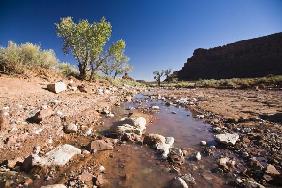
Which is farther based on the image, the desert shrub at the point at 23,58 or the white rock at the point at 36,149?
the desert shrub at the point at 23,58

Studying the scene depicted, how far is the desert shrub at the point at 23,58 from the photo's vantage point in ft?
57.3

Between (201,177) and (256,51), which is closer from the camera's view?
(201,177)

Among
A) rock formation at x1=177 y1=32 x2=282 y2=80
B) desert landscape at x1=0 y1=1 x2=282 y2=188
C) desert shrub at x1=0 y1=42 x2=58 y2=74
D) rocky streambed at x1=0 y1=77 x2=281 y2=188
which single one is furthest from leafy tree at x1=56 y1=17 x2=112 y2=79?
rock formation at x1=177 y1=32 x2=282 y2=80

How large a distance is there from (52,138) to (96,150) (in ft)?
6.23

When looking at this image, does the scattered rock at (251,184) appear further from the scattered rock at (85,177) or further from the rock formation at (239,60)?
the rock formation at (239,60)

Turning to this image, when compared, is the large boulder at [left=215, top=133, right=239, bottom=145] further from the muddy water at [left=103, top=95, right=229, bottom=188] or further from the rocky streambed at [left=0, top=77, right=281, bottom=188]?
the muddy water at [left=103, top=95, right=229, bottom=188]

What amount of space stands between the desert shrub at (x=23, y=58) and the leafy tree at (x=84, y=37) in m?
2.43

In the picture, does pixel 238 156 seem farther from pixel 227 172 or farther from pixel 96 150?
pixel 96 150

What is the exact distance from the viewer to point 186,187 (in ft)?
19.0

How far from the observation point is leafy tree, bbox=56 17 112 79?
2728 centimetres

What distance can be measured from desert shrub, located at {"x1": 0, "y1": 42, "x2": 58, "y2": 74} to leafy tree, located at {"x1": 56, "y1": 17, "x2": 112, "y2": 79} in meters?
2.43

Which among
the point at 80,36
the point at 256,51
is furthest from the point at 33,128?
the point at 256,51

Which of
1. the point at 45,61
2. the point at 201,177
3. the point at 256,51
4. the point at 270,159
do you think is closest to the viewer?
the point at 201,177

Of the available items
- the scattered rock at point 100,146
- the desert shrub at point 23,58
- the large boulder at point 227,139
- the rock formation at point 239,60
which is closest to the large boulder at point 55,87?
the desert shrub at point 23,58
